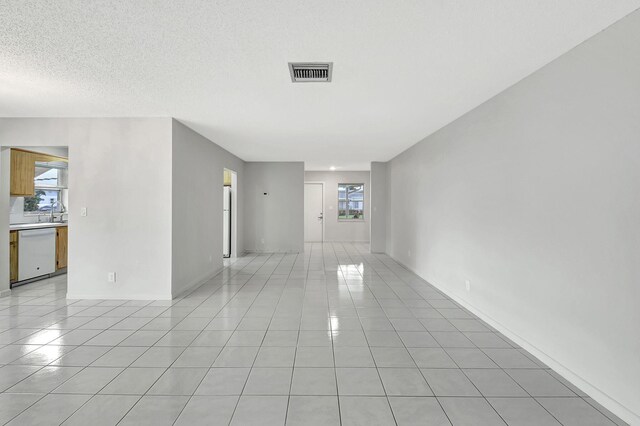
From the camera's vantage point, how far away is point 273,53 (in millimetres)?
2396

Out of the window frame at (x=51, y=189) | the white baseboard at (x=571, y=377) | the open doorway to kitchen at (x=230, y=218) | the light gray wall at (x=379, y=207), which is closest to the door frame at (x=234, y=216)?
the open doorway to kitchen at (x=230, y=218)

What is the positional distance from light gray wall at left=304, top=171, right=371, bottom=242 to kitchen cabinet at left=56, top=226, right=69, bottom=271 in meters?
6.81

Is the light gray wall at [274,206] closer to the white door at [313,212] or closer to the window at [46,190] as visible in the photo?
the white door at [313,212]

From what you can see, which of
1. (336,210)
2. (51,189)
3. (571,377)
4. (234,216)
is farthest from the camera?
(336,210)

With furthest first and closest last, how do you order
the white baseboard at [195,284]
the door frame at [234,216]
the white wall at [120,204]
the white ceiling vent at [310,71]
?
the door frame at [234,216] < the white baseboard at [195,284] < the white wall at [120,204] < the white ceiling vent at [310,71]

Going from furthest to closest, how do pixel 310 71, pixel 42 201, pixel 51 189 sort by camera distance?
pixel 51 189, pixel 42 201, pixel 310 71

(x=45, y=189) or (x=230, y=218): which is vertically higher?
(x=45, y=189)

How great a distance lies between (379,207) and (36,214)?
7253 mm

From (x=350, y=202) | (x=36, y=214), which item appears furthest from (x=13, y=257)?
(x=350, y=202)

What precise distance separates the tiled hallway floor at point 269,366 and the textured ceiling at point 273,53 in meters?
2.33

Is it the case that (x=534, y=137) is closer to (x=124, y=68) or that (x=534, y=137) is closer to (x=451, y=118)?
(x=451, y=118)

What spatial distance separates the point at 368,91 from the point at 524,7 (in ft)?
4.89

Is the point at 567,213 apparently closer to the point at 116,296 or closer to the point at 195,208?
the point at 195,208

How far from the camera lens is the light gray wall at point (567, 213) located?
1891mm
